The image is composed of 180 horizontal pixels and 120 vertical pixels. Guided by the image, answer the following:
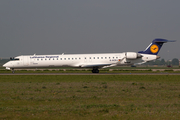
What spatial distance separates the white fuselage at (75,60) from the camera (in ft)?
123

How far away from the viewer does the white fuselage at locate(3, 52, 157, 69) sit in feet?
123

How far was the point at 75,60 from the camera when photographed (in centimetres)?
3794

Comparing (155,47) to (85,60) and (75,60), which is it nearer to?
(85,60)

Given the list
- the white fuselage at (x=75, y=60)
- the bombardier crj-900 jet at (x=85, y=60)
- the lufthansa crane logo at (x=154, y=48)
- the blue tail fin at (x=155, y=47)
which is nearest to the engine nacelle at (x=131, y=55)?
the bombardier crj-900 jet at (x=85, y=60)

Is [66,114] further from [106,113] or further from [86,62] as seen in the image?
[86,62]

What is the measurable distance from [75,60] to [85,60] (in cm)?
174

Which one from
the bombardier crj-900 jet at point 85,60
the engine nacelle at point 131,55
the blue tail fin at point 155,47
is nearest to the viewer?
the engine nacelle at point 131,55

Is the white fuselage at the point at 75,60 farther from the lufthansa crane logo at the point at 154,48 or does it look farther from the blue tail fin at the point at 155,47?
the lufthansa crane logo at the point at 154,48

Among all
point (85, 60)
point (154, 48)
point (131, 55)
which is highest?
point (154, 48)

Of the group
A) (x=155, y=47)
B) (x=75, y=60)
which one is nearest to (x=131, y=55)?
(x=155, y=47)

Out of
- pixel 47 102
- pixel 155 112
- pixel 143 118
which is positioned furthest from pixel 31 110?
pixel 155 112

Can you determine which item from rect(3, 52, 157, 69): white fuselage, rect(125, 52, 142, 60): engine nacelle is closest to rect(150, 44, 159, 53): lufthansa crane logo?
rect(3, 52, 157, 69): white fuselage

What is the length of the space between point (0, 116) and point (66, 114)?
2571 mm

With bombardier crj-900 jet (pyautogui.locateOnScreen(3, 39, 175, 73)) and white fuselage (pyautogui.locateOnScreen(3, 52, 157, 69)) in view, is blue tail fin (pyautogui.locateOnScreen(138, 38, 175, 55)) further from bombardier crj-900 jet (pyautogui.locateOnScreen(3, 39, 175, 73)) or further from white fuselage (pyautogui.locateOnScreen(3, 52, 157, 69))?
white fuselage (pyautogui.locateOnScreen(3, 52, 157, 69))
